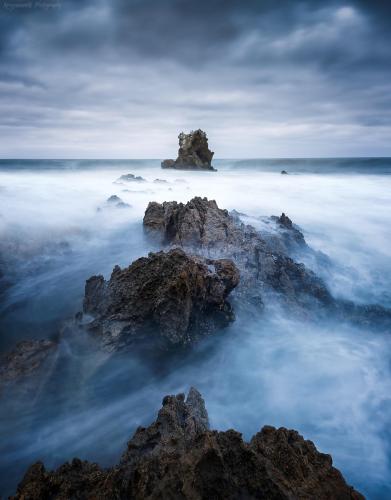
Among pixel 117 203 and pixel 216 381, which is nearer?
pixel 216 381

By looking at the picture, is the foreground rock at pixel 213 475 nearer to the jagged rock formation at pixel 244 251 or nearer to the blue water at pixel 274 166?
the jagged rock formation at pixel 244 251

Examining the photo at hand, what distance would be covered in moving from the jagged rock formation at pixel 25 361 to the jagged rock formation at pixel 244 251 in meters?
4.59

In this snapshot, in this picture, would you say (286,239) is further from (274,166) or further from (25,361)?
(274,166)

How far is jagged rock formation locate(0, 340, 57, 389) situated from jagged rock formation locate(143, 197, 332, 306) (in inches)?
181

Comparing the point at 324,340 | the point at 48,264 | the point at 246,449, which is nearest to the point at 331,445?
the point at 324,340

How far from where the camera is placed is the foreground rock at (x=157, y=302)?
5984mm

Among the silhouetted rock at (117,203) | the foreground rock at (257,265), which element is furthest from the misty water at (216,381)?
the silhouetted rock at (117,203)

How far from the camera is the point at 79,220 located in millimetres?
15516

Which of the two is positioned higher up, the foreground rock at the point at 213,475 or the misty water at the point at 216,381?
the foreground rock at the point at 213,475

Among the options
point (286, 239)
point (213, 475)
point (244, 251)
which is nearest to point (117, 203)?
point (286, 239)

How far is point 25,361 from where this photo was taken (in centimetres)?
558

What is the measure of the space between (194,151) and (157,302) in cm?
5347

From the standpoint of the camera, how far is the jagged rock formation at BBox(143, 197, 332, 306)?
337 inches

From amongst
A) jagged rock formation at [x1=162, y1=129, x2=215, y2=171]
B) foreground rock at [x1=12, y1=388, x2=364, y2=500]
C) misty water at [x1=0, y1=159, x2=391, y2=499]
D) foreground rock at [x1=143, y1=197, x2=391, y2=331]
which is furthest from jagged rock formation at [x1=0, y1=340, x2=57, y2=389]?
jagged rock formation at [x1=162, y1=129, x2=215, y2=171]
